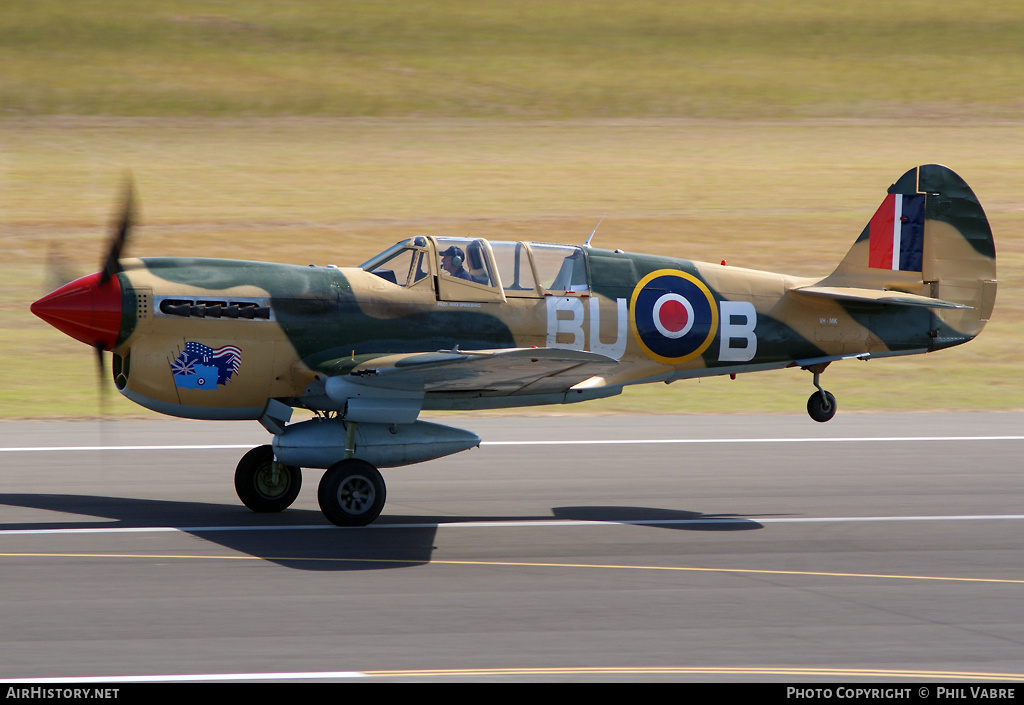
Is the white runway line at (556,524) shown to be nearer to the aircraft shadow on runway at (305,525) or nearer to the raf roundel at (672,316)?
the aircraft shadow on runway at (305,525)

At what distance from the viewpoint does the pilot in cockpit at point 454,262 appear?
38.0 feet

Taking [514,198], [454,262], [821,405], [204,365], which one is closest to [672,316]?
[821,405]

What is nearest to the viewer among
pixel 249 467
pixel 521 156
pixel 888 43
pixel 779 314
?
pixel 249 467

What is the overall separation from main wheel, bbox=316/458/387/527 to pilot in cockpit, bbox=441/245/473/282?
2197 mm

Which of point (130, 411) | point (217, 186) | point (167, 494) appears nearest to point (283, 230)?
point (217, 186)

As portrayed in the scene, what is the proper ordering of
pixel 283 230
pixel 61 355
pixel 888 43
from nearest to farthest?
1. pixel 61 355
2. pixel 283 230
3. pixel 888 43

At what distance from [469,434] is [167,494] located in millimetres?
3687

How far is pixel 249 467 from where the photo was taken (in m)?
11.6

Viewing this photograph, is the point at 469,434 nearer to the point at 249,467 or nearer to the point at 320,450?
the point at 320,450

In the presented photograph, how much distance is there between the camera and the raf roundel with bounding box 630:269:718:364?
1210 cm

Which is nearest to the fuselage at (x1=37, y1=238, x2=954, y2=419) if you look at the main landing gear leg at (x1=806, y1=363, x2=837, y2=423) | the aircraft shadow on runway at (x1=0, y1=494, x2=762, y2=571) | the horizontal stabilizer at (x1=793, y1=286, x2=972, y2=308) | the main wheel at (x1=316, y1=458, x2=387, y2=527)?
the horizontal stabilizer at (x1=793, y1=286, x2=972, y2=308)

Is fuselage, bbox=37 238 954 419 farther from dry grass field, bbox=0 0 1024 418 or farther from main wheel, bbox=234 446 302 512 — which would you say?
dry grass field, bbox=0 0 1024 418

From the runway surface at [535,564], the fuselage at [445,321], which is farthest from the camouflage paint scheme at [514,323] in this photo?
the runway surface at [535,564]

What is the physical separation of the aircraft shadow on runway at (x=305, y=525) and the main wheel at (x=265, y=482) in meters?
0.14
